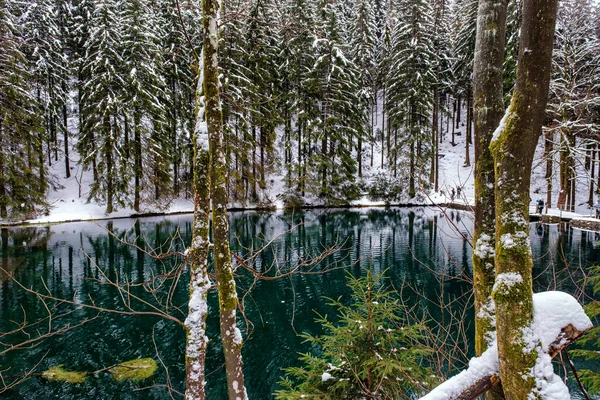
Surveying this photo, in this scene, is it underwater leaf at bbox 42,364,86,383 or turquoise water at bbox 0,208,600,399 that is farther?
underwater leaf at bbox 42,364,86,383

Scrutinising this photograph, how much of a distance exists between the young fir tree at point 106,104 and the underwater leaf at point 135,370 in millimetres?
19299

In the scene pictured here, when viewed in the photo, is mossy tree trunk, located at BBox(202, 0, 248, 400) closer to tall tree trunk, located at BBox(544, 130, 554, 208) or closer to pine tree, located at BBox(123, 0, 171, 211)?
tall tree trunk, located at BBox(544, 130, 554, 208)

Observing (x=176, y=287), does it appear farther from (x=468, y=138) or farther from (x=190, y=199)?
(x=468, y=138)

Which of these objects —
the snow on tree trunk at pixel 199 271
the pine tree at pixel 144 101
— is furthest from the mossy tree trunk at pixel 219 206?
the pine tree at pixel 144 101

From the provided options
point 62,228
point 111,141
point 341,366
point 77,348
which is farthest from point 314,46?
point 341,366

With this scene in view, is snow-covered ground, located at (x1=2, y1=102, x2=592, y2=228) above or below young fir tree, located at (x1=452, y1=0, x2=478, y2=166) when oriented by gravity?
below

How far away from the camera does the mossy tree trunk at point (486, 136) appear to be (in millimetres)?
2287

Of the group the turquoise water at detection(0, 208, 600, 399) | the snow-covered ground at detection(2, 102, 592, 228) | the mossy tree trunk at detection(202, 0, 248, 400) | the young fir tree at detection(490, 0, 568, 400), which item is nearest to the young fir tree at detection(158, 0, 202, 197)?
the snow-covered ground at detection(2, 102, 592, 228)

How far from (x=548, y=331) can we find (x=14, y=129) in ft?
89.8

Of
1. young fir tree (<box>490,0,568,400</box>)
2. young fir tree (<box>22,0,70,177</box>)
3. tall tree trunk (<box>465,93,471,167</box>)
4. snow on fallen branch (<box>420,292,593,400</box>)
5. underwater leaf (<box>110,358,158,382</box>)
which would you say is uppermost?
young fir tree (<box>22,0,70,177</box>)

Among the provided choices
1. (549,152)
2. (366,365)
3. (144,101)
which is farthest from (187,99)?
(366,365)

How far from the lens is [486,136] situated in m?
2.36

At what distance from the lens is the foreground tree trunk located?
2.29 metres

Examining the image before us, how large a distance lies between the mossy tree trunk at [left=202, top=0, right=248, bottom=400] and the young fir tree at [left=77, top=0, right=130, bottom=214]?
23536 millimetres
